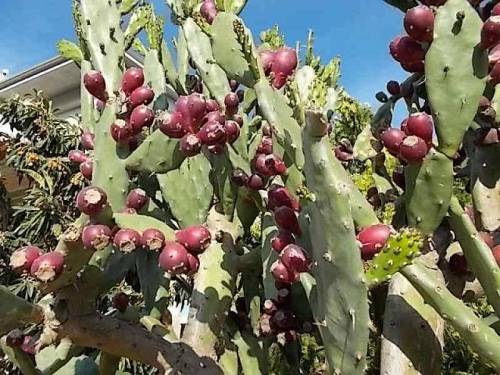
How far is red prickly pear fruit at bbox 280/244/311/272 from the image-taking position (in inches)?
78.1

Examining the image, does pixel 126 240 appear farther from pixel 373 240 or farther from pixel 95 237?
pixel 373 240

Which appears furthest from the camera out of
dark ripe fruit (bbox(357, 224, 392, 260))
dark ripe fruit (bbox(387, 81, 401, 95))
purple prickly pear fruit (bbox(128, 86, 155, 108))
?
dark ripe fruit (bbox(387, 81, 401, 95))

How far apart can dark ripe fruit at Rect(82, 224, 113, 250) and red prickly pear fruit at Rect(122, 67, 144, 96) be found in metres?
0.62

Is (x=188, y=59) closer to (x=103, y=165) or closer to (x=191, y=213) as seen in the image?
(x=191, y=213)

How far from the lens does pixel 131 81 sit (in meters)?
2.54

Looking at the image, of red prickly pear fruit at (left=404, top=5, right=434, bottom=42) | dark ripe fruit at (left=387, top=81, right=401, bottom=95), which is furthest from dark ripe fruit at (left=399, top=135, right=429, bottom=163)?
dark ripe fruit at (left=387, top=81, right=401, bottom=95)

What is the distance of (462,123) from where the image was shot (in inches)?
78.3

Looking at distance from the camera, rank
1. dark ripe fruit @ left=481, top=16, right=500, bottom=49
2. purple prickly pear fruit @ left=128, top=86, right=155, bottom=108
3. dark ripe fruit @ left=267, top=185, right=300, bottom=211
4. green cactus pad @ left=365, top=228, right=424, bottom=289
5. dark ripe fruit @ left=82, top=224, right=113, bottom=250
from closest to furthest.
A: 1. green cactus pad @ left=365, top=228, right=424, bottom=289
2. dark ripe fruit @ left=481, top=16, right=500, bottom=49
3. dark ripe fruit @ left=82, top=224, right=113, bottom=250
4. dark ripe fruit @ left=267, top=185, right=300, bottom=211
5. purple prickly pear fruit @ left=128, top=86, right=155, bottom=108

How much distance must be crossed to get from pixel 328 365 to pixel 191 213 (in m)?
1.08

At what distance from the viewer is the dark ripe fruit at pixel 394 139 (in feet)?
6.49

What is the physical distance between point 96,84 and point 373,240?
46.3 inches

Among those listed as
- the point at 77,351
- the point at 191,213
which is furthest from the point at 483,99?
the point at 77,351

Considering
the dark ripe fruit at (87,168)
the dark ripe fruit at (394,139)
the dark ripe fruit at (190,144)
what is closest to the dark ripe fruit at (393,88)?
the dark ripe fruit at (394,139)

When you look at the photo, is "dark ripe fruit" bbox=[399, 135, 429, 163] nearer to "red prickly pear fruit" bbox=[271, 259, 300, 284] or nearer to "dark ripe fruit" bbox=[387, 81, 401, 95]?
"red prickly pear fruit" bbox=[271, 259, 300, 284]
